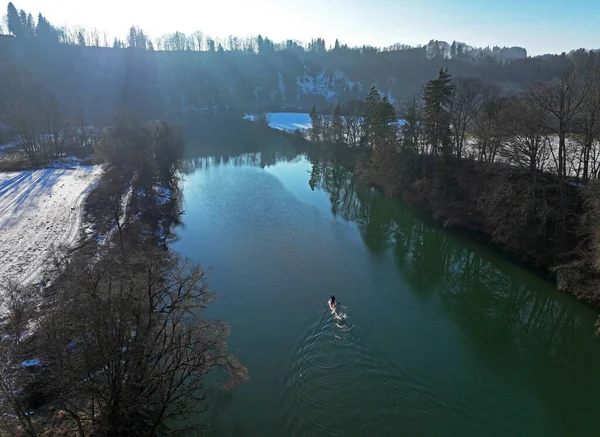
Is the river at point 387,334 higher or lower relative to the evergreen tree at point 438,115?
lower

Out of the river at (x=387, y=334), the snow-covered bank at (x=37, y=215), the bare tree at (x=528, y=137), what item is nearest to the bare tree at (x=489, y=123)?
the bare tree at (x=528, y=137)

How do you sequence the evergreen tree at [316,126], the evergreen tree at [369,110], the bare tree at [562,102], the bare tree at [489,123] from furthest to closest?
1. the evergreen tree at [316,126]
2. the evergreen tree at [369,110]
3. the bare tree at [489,123]
4. the bare tree at [562,102]

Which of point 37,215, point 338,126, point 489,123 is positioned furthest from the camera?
point 338,126

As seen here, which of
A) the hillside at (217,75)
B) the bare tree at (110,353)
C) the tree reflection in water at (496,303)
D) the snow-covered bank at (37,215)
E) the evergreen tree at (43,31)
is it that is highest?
the evergreen tree at (43,31)

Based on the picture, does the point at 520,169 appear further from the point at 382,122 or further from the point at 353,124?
the point at 353,124

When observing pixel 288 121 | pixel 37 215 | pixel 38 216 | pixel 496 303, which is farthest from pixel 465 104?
pixel 288 121

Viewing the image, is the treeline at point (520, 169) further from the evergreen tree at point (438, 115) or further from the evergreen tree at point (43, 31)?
the evergreen tree at point (43, 31)

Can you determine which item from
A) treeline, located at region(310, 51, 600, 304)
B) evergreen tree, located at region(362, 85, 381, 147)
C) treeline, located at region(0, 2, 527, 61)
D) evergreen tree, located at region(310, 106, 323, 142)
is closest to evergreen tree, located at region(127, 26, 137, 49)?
treeline, located at region(0, 2, 527, 61)

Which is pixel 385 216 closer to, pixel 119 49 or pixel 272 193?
pixel 272 193
